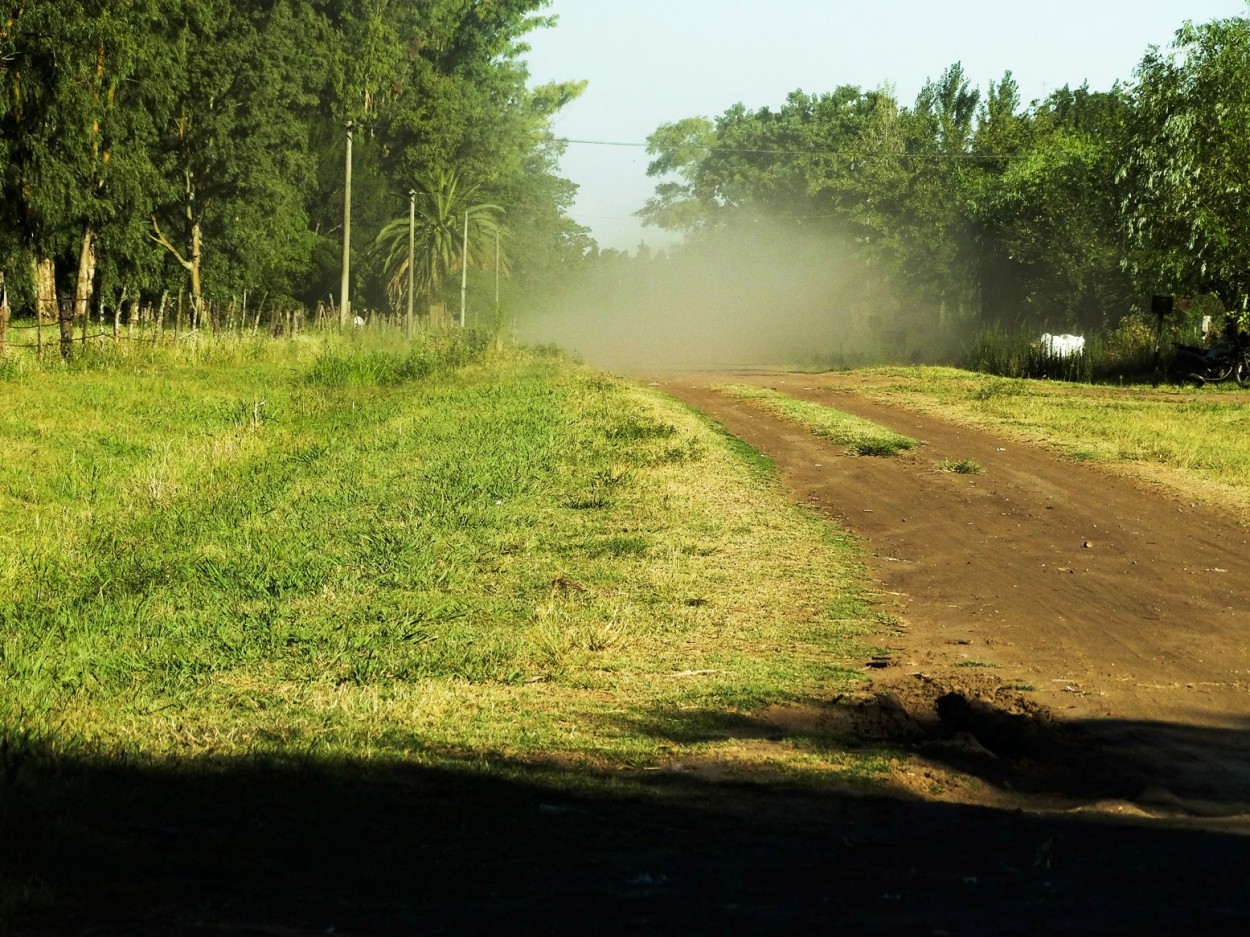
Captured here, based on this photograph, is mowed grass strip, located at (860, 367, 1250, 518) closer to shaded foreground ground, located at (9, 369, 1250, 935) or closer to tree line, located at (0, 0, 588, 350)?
shaded foreground ground, located at (9, 369, 1250, 935)

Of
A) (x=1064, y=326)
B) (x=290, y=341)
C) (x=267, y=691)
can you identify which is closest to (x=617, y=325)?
(x=1064, y=326)

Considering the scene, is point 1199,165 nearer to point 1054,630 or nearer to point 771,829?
point 1054,630

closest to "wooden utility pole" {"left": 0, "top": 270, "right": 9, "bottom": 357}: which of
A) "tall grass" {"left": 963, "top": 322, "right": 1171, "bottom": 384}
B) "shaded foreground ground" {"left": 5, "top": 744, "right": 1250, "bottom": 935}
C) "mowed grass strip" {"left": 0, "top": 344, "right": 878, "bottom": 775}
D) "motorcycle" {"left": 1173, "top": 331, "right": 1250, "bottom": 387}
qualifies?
"mowed grass strip" {"left": 0, "top": 344, "right": 878, "bottom": 775}

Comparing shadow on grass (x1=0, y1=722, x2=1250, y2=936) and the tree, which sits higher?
the tree

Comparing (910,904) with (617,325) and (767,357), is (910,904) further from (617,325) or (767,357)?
(617,325)

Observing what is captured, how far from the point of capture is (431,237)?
2660 inches

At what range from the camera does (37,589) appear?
1074 centimetres

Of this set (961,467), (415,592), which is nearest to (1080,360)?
(961,467)

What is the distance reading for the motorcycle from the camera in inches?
1197

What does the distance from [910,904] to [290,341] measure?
31.6m

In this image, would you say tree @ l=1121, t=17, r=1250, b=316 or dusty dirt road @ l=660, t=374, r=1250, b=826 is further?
tree @ l=1121, t=17, r=1250, b=316

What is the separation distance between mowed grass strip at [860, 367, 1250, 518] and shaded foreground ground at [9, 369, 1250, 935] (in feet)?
23.2

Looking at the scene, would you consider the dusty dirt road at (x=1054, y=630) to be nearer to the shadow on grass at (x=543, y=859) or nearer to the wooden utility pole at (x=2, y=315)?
the shadow on grass at (x=543, y=859)

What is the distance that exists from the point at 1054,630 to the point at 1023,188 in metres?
51.5
